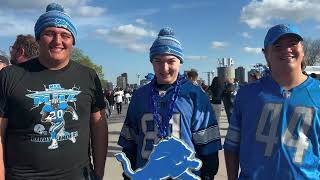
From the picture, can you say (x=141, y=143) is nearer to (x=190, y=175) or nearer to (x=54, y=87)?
(x=190, y=175)

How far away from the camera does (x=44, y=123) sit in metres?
2.82

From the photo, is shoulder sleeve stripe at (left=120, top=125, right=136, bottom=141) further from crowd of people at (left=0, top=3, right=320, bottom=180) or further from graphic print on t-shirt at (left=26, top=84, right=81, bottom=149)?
graphic print on t-shirt at (left=26, top=84, right=81, bottom=149)

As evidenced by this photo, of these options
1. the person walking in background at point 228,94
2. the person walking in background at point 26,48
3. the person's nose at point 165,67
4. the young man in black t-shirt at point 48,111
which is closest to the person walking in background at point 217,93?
the person walking in background at point 228,94

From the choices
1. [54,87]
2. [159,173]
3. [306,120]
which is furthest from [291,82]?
[54,87]

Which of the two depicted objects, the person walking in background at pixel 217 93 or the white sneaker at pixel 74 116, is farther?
the person walking in background at pixel 217 93

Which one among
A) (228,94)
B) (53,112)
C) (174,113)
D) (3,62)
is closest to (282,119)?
(174,113)

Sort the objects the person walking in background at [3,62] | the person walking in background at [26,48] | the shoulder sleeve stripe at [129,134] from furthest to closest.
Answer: the person walking in background at [3,62] → the person walking in background at [26,48] → the shoulder sleeve stripe at [129,134]

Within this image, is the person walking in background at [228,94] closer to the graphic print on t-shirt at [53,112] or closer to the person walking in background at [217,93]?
the person walking in background at [217,93]

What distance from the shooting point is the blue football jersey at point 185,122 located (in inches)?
119

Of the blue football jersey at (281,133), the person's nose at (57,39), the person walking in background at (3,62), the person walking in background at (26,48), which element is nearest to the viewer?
the blue football jersey at (281,133)

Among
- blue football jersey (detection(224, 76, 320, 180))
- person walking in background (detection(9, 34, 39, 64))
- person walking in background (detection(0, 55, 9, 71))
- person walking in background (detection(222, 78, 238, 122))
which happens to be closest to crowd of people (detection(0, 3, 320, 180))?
blue football jersey (detection(224, 76, 320, 180))

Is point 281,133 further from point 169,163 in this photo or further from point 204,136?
point 169,163

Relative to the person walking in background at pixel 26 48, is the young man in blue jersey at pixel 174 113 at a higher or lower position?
lower

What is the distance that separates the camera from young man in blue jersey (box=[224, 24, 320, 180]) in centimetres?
262
